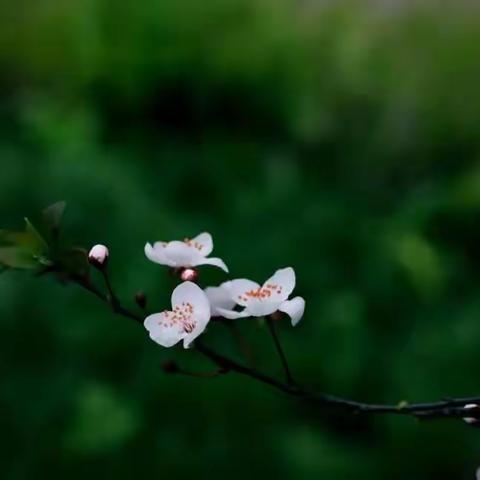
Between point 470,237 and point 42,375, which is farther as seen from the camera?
point 470,237

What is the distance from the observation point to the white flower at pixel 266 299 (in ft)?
1.82

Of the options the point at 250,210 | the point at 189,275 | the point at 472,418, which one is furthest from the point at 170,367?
the point at 250,210

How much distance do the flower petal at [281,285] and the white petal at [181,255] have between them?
4cm

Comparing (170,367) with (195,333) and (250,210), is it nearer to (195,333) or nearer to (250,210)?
(195,333)

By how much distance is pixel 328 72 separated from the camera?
6.61ft

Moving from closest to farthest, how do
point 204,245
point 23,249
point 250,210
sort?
1. point 23,249
2. point 204,245
3. point 250,210

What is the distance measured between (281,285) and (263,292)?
25 mm

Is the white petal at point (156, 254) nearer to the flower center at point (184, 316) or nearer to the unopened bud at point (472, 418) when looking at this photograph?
the flower center at point (184, 316)

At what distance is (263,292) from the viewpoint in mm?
574

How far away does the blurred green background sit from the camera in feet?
4.75

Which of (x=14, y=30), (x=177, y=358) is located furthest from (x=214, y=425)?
(x=14, y=30)

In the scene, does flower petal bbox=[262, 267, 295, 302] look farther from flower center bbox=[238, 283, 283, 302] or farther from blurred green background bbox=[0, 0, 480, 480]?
blurred green background bbox=[0, 0, 480, 480]

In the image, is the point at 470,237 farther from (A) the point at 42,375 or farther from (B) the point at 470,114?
(A) the point at 42,375

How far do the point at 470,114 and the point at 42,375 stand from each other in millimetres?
940
